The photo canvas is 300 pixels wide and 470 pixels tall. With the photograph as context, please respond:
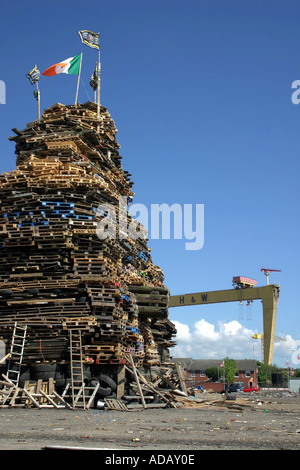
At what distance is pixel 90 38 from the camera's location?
112ft

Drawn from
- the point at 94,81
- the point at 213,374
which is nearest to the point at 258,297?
the point at 213,374

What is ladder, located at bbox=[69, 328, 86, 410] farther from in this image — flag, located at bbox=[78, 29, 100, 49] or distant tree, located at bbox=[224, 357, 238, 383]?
distant tree, located at bbox=[224, 357, 238, 383]

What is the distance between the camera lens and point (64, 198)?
2567cm

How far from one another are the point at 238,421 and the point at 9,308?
41.9 ft

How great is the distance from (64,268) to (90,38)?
57.8 feet

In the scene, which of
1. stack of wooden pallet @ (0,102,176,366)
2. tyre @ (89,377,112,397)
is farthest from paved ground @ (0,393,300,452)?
stack of wooden pallet @ (0,102,176,366)

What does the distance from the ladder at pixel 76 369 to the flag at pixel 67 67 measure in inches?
698

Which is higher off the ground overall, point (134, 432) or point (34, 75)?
point (34, 75)

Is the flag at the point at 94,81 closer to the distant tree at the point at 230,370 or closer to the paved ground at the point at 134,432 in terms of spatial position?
the paved ground at the point at 134,432

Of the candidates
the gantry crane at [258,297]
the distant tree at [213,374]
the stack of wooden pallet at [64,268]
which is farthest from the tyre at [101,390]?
the distant tree at [213,374]

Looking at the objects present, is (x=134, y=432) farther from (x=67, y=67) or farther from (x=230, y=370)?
(x=230, y=370)

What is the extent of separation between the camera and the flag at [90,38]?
33.6m

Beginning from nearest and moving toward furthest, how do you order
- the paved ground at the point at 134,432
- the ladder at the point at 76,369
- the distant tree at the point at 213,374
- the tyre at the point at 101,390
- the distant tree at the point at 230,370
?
the paved ground at the point at 134,432 < the ladder at the point at 76,369 < the tyre at the point at 101,390 < the distant tree at the point at 230,370 < the distant tree at the point at 213,374
